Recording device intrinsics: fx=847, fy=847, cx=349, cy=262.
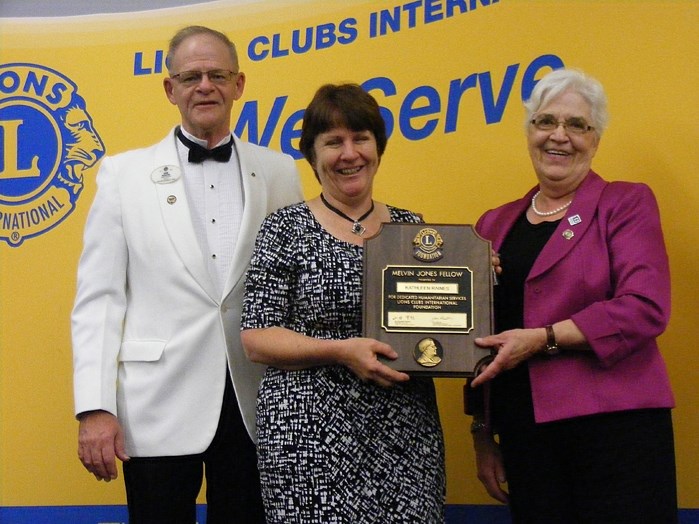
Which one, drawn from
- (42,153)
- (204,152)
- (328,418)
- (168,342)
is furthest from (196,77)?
(42,153)

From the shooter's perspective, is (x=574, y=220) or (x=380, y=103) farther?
(x=380, y=103)

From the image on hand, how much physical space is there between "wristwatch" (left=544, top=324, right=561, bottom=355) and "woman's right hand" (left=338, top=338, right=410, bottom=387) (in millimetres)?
314

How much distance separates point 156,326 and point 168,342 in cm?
5

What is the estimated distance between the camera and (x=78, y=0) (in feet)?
9.21

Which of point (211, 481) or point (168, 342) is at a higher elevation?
point (168, 342)

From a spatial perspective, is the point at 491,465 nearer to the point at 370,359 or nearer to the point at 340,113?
the point at 370,359

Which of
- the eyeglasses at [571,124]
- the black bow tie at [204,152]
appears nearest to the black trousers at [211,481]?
the black bow tie at [204,152]

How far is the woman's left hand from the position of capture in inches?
67.7

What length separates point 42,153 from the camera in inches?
109

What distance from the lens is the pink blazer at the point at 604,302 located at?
68.8 inches

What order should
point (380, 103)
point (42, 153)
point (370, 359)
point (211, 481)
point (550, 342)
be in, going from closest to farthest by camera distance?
1. point (370, 359)
2. point (550, 342)
3. point (211, 481)
4. point (380, 103)
5. point (42, 153)

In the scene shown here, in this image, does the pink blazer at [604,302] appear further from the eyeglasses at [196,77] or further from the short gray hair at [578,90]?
the eyeglasses at [196,77]

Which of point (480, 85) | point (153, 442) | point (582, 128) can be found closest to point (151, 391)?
point (153, 442)

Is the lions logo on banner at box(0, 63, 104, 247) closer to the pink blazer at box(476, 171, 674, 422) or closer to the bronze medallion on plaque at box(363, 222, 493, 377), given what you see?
the bronze medallion on plaque at box(363, 222, 493, 377)
